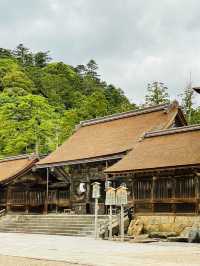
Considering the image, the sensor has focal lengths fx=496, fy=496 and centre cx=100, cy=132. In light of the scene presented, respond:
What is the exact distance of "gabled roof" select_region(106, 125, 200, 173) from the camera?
23.0m

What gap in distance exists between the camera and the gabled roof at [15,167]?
3566 cm

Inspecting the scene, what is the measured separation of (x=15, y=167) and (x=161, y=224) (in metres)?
16.3

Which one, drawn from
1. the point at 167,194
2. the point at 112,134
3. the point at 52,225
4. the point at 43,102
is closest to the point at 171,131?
the point at 167,194

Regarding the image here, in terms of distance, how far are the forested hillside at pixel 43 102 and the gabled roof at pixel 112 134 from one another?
12154 millimetres

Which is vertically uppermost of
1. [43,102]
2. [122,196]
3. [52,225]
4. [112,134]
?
[43,102]

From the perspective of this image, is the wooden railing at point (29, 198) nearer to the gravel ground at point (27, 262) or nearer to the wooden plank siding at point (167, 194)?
the wooden plank siding at point (167, 194)

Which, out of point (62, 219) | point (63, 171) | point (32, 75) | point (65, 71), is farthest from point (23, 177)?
point (65, 71)

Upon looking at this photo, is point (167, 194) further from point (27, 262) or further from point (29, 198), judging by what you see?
point (29, 198)

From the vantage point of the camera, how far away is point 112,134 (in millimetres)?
33531

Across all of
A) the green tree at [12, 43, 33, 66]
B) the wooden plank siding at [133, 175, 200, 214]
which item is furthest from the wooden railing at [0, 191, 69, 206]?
the green tree at [12, 43, 33, 66]

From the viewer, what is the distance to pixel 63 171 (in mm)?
37719

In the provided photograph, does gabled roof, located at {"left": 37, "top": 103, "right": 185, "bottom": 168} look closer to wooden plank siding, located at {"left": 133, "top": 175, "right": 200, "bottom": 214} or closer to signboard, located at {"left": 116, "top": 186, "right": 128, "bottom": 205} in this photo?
wooden plank siding, located at {"left": 133, "top": 175, "right": 200, "bottom": 214}

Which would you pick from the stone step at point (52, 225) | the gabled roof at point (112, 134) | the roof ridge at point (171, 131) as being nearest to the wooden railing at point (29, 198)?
the gabled roof at point (112, 134)

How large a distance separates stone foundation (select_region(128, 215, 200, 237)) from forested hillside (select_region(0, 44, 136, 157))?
945 inches
